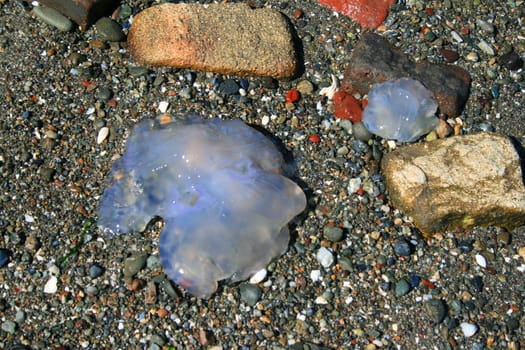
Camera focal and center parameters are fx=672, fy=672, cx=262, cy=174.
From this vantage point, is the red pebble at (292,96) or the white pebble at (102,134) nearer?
the white pebble at (102,134)

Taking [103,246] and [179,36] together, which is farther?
[179,36]

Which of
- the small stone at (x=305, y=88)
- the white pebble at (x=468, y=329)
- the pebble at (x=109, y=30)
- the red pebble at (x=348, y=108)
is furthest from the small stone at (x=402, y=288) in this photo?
the pebble at (x=109, y=30)

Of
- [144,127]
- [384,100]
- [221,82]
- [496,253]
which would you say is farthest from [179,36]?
[496,253]

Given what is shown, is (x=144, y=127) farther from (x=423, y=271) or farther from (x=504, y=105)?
(x=504, y=105)

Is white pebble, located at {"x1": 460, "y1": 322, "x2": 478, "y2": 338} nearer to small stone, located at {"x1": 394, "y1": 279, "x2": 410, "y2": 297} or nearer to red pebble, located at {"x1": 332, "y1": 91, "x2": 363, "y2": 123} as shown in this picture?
small stone, located at {"x1": 394, "y1": 279, "x2": 410, "y2": 297}

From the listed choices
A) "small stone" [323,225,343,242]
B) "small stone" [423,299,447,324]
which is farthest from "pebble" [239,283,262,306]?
"small stone" [423,299,447,324]

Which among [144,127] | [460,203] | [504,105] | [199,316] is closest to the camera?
[199,316]

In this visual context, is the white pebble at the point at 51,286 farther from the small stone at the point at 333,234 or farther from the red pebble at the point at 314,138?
the red pebble at the point at 314,138
